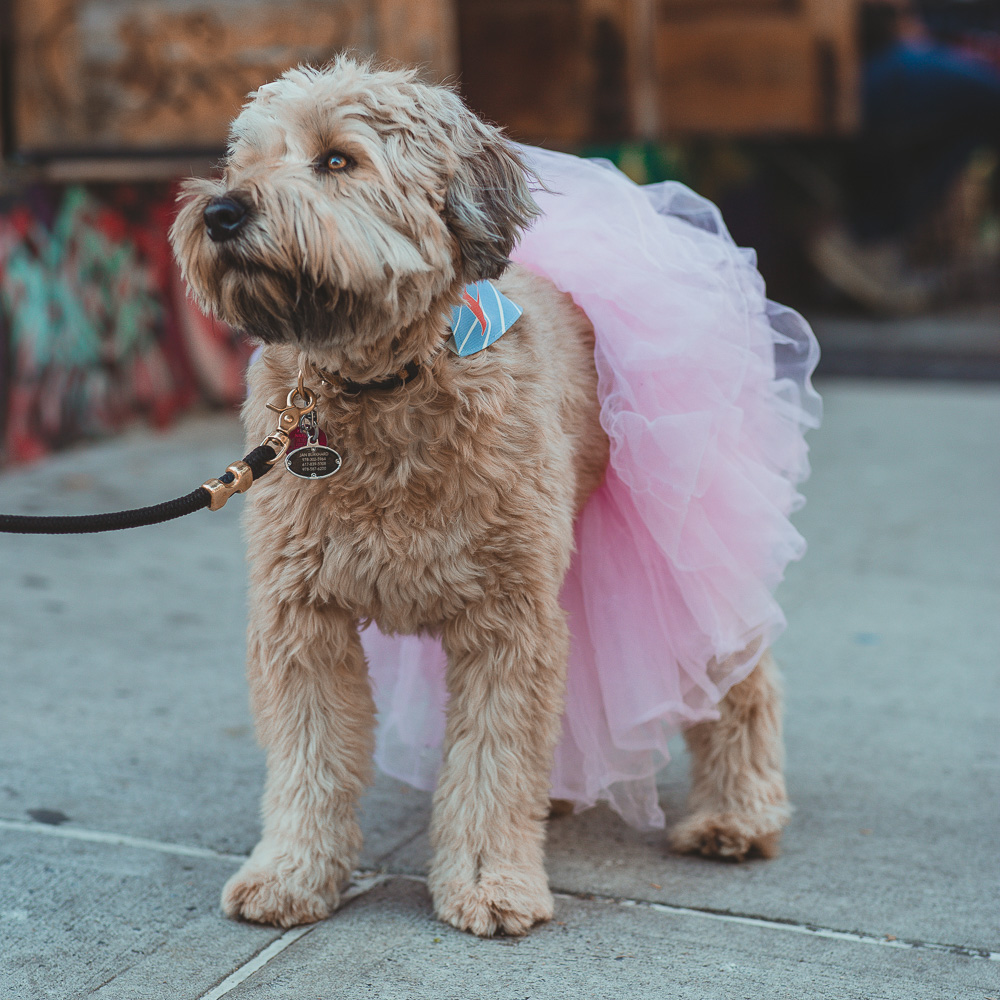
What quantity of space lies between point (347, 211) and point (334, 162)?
0.13m

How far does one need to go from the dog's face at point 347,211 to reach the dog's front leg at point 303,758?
683mm

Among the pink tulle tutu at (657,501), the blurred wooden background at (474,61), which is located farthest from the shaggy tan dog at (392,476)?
the blurred wooden background at (474,61)

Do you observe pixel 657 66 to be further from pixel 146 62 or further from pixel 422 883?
pixel 422 883

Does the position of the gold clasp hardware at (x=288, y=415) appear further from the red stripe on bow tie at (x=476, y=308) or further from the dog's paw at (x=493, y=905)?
the dog's paw at (x=493, y=905)

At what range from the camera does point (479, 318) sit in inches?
109

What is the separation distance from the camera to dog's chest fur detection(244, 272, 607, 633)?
267 centimetres

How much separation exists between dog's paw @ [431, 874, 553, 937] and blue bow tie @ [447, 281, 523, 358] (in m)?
1.15

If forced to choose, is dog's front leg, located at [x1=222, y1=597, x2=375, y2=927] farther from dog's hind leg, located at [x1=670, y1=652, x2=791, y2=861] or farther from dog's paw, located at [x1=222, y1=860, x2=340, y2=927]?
dog's hind leg, located at [x1=670, y1=652, x2=791, y2=861]

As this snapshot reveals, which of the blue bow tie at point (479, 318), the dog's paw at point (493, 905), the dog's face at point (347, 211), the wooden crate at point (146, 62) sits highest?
the wooden crate at point (146, 62)

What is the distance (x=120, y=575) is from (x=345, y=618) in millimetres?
3118

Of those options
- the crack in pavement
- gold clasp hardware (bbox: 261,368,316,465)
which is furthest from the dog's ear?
the crack in pavement

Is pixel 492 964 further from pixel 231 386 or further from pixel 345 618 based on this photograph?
pixel 231 386

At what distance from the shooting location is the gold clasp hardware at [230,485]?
8.52ft

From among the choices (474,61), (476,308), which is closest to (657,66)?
(474,61)
